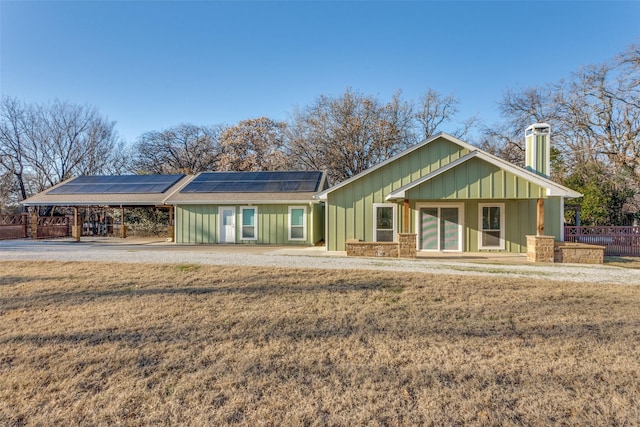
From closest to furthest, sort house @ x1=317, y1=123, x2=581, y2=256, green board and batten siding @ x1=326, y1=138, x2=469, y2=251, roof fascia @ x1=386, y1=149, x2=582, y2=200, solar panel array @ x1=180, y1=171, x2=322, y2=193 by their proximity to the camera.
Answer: roof fascia @ x1=386, y1=149, x2=582, y2=200 < house @ x1=317, y1=123, x2=581, y2=256 < green board and batten siding @ x1=326, y1=138, x2=469, y2=251 < solar panel array @ x1=180, y1=171, x2=322, y2=193

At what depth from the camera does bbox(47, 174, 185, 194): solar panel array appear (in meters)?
19.3

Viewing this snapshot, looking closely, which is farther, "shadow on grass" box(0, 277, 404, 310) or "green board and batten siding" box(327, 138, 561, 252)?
"green board and batten siding" box(327, 138, 561, 252)

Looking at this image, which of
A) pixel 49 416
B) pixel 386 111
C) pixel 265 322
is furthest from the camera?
pixel 386 111

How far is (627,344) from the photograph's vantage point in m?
4.18

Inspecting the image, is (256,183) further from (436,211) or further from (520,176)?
(520,176)

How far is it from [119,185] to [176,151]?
1768cm

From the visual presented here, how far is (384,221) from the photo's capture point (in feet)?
44.7

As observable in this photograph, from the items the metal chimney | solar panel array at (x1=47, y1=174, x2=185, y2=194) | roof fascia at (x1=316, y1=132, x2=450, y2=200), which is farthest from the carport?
the metal chimney

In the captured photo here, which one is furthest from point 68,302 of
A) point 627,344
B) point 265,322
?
point 627,344

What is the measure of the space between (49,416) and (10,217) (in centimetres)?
2480

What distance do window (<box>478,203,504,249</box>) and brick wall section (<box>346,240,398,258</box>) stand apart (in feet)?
13.3

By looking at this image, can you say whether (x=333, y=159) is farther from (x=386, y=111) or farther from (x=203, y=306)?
(x=203, y=306)

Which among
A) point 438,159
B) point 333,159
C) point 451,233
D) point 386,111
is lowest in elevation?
point 451,233

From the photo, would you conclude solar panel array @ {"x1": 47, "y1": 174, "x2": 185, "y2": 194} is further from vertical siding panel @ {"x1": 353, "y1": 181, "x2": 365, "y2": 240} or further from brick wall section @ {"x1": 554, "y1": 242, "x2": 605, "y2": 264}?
brick wall section @ {"x1": 554, "y1": 242, "x2": 605, "y2": 264}
